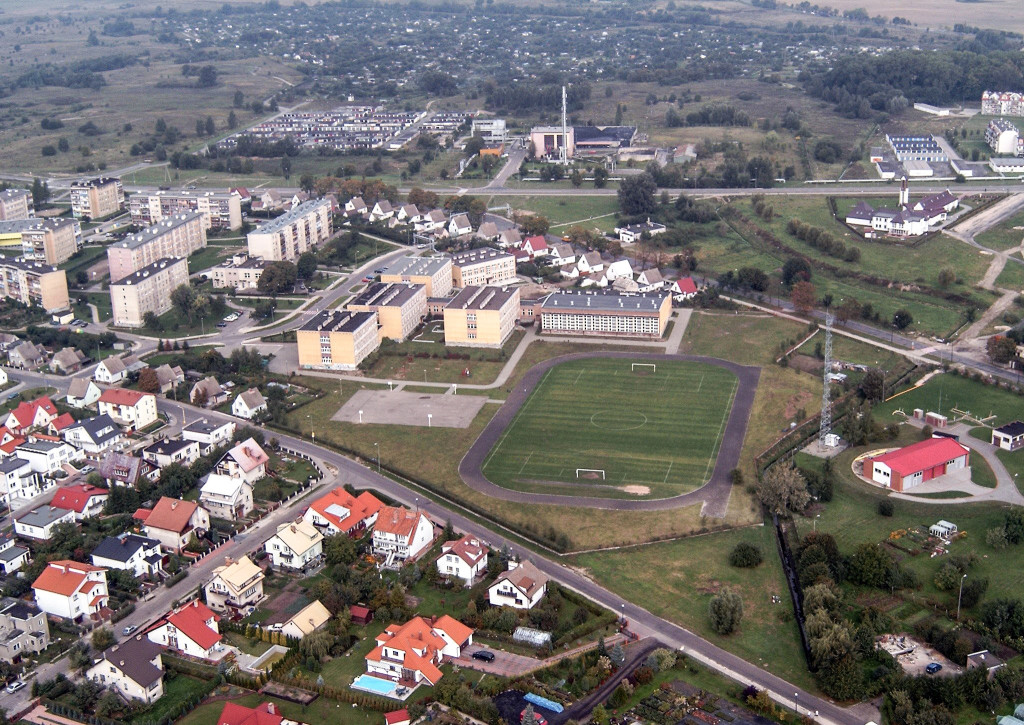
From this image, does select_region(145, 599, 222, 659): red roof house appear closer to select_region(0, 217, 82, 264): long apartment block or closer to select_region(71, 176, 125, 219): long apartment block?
select_region(0, 217, 82, 264): long apartment block

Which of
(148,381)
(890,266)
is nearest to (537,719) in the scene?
(148,381)

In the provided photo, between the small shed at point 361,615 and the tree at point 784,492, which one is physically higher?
the tree at point 784,492

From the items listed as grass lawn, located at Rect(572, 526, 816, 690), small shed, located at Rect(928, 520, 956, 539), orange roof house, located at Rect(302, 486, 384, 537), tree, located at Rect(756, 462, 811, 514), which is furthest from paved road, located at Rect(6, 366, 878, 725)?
small shed, located at Rect(928, 520, 956, 539)

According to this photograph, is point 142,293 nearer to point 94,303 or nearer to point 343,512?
point 94,303

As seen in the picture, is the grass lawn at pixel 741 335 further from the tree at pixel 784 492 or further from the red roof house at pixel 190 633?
the red roof house at pixel 190 633

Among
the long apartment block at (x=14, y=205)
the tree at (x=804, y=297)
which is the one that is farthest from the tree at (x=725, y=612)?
the long apartment block at (x=14, y=205)
